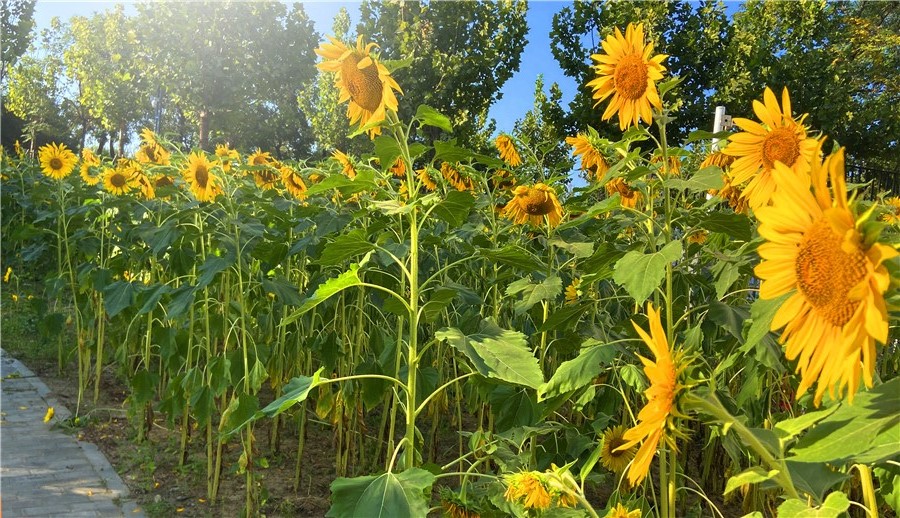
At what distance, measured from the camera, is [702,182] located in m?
1.83

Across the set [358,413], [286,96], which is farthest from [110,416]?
[286,96]

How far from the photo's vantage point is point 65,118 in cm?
4116

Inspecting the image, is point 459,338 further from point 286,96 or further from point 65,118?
point 65,118

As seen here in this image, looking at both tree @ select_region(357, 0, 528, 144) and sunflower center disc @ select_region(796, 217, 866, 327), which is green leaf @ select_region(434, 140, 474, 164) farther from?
tree @ select_region(357, 0, 528, 144)

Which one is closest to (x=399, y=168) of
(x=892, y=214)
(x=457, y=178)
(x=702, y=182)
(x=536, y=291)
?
(x=457, y=178)

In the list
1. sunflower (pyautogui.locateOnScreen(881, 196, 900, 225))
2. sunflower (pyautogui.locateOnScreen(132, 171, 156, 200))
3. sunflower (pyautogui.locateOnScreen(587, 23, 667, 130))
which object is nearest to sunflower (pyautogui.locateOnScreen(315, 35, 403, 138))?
sunflower (pyautogui.locateOnScreen(587, 23, 667, 130))

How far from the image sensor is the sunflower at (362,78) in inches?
73.7

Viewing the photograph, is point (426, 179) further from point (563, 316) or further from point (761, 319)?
point (761, 319)

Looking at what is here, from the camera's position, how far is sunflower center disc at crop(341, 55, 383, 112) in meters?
1.91

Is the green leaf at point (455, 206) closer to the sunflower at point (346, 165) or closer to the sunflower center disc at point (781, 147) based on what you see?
the sunflower center disc at point (781, 147)

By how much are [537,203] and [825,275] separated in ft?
6.62

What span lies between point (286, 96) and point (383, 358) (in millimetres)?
27532

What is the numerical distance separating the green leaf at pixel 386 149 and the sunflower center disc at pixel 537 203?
0.92 metres

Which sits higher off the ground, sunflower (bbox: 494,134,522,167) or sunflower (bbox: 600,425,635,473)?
sunflower (bbox: 494,134,522,167)
